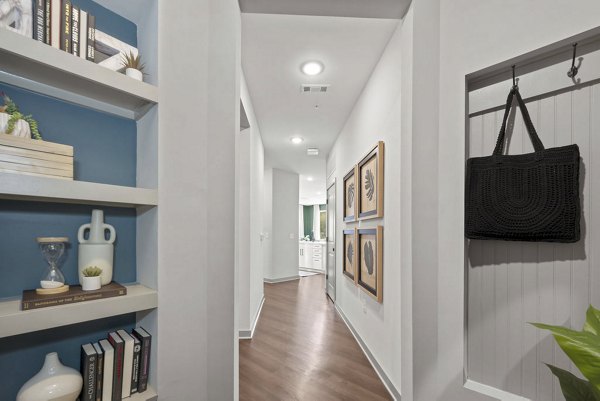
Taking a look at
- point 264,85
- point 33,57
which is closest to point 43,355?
point 33,57

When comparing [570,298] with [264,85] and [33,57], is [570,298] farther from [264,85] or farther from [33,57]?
[264,85]

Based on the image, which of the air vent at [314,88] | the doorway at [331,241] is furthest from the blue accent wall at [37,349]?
the doorway at [331,241]

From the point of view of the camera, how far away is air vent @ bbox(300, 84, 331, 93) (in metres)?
2.68

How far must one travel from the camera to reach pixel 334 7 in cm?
136

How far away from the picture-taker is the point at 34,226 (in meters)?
1.03

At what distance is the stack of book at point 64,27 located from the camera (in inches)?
37.9

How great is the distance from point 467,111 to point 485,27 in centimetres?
35

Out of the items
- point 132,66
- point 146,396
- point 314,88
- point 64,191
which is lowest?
point 146,396

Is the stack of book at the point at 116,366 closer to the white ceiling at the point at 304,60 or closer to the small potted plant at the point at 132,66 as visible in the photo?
the small potted plant at the point at 132,66

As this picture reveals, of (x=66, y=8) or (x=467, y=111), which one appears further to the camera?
(x=467, y=111)

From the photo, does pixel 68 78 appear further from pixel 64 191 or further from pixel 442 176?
pixel 442 176

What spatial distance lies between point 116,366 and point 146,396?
17cm

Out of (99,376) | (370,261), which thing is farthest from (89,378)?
(370,261)

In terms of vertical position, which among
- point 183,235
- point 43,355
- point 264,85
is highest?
point 264,85
